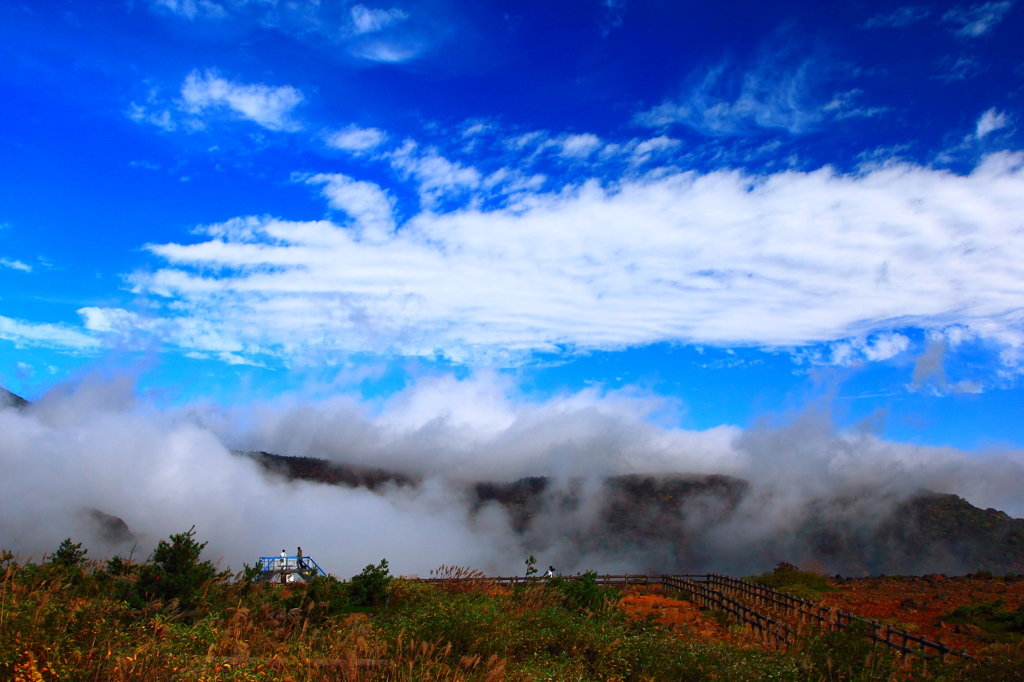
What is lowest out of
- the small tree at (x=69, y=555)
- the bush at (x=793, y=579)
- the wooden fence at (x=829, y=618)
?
the bush at (x=793, y=579)

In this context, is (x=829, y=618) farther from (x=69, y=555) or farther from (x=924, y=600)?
(x=69, y=555)

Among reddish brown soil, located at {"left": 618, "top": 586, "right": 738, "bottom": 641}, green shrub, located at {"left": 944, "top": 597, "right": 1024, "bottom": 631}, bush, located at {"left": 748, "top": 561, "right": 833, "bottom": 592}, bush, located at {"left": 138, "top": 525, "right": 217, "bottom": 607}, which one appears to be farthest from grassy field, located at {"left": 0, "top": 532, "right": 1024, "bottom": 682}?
bush, located at {"left": 748, "top": 561, "right": 833, "bottom": 592}

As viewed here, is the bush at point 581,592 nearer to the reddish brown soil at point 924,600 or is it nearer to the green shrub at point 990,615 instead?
the reddish brown soil at point 924,600

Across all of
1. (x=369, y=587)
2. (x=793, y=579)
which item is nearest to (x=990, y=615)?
(x=793, y=579)

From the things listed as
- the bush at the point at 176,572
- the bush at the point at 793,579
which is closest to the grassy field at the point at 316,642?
the bush at the point at 176,572

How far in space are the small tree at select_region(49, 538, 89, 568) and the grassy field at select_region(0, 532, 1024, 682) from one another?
5 centimetres

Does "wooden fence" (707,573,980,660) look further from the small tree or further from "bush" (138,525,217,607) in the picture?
the small tree

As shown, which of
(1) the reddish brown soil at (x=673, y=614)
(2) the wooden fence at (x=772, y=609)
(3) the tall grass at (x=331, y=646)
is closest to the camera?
(3) the tall grass at (x=331, y=646)

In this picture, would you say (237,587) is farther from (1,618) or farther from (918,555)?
(918,555)

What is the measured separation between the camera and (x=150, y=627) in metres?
8.84

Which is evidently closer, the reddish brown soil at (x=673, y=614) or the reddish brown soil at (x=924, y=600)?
the reddish brown soil at (x=673, y=614)

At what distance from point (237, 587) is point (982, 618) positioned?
80.1ft

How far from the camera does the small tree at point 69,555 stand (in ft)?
47.7

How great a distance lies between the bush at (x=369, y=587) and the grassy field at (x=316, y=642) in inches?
79.8
